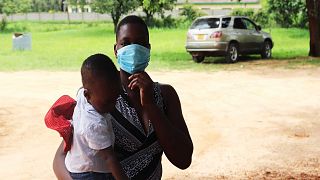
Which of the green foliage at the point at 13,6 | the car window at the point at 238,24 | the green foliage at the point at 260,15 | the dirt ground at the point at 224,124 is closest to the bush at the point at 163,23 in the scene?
the green foliage at the point at 260,15

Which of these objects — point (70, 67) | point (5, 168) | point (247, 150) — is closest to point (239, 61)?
point (70, 67)

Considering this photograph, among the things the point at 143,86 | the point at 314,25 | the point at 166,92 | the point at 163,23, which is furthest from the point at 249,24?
the point at 163,23

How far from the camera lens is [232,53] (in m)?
18.3

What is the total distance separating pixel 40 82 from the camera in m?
13.2

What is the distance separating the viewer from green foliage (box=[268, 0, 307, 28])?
3503cm

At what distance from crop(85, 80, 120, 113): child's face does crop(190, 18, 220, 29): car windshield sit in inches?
645

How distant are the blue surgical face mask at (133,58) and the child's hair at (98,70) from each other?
0.18ft

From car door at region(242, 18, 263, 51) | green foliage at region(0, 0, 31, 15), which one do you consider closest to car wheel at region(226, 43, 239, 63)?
car door at region(242, 18, 263, 51)

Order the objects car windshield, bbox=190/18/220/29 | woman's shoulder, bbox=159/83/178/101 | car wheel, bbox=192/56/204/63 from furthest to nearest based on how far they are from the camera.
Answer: car wheel, bbox=192/56/204/63 < car windshield, bbox=190/18/220/29 < woman's shoulder, bbox=159/83/178/101

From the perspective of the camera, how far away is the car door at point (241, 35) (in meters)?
18.5

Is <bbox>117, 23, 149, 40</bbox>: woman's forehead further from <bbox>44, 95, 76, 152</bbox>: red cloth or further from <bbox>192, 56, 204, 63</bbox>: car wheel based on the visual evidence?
<bbox>192, 56, 204, 63</bbox>: car wheel

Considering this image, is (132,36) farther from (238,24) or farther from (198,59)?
→ (238,24)

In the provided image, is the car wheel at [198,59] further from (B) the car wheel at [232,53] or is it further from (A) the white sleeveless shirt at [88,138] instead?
(A) the white sleeveless shirt at [88,138]

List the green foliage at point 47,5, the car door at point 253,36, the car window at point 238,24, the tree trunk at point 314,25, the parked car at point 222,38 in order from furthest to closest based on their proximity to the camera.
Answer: the green foliage at point 47,5
the car door at point 253,36
the car window at point 238,24
the tree trunk at point 314,25
the parked car at point 222,38
